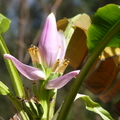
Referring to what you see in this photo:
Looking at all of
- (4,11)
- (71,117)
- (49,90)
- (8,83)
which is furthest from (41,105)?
(4,11)

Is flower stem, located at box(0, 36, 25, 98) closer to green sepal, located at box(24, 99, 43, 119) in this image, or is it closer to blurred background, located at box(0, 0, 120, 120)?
green sepal, located at box(24, 99, 43, 119)

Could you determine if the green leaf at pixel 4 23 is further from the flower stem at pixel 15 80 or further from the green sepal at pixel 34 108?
the green sepal at pixel 34 108

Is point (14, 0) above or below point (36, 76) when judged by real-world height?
below

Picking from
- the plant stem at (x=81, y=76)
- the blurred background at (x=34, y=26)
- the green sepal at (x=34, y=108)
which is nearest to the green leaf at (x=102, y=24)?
the plant stem at (x=81, y=76)

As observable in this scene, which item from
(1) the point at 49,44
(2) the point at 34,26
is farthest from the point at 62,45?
(2) the point at 34,26

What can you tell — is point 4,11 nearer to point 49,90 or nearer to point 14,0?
point 14,0

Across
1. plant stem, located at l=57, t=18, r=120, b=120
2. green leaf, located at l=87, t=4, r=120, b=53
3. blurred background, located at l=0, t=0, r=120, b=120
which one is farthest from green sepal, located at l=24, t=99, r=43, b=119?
blurred background, located at l=0, t=0, r=120, b=120
